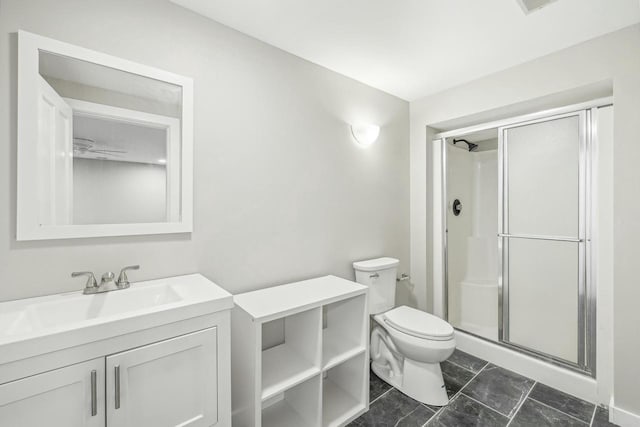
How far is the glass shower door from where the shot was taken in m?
2.00

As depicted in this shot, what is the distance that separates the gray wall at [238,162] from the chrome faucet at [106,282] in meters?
0.07

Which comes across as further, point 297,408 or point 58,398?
point 297,408

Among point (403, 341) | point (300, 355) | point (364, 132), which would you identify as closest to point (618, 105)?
point (364, 132)

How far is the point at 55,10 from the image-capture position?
3.92 ft

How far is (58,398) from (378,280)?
6.06 feet

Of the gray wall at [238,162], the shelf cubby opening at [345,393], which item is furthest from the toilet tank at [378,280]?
the shelf cubby opening at [345,393]

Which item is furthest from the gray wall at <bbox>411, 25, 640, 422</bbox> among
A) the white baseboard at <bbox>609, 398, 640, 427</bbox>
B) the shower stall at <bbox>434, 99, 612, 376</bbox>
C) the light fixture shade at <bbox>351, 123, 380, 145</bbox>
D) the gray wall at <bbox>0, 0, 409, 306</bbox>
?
the gray wall at <bbox>0, 0, 409, 306</bbox>

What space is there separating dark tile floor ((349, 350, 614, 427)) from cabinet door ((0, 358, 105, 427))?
4.46 ft

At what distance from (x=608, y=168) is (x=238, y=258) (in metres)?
2.40

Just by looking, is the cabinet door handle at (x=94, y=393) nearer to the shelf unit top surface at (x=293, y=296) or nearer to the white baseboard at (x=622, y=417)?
the shelf unit top surface at (x=293, y=296)

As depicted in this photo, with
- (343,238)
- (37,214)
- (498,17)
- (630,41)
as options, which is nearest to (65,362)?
(37,214)

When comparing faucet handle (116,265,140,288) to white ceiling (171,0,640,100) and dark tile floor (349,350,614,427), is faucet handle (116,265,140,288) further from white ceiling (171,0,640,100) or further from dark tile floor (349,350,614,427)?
dark tile floor (349,350,614,427)

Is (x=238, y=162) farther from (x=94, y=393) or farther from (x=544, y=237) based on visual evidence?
(x=544, y=237)

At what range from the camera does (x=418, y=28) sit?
1.67 m
